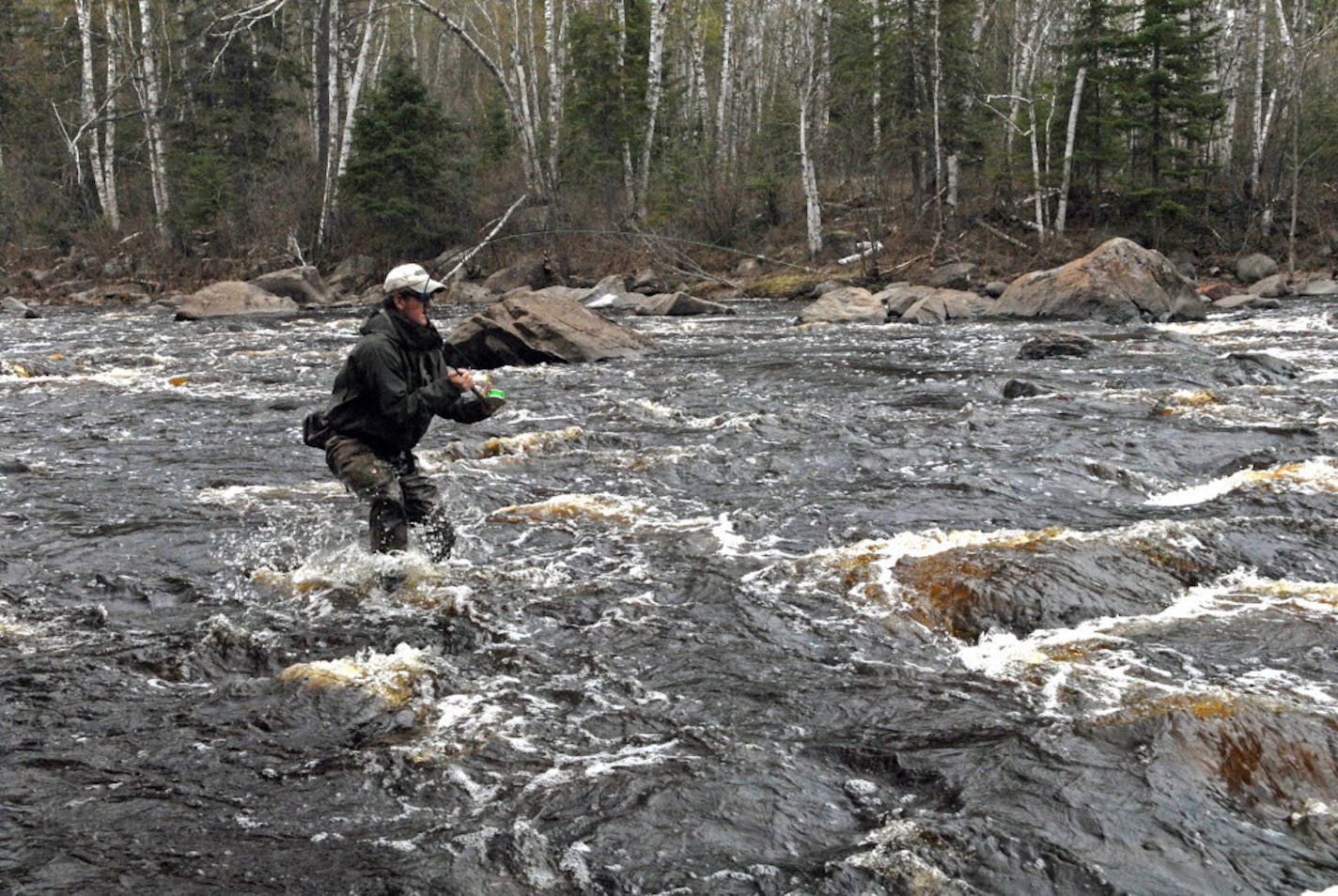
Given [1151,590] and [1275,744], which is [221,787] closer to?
[1275,744]

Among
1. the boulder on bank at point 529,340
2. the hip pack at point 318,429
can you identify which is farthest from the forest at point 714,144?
the hip pack at point 318,429

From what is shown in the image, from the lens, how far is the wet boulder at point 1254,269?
1035 inches

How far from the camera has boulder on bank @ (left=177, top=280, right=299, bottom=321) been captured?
24.9 m

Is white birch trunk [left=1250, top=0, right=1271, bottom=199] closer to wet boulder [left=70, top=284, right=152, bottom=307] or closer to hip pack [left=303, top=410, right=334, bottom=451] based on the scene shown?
hip pack [left=303, top=410, right=334, bottom=451]

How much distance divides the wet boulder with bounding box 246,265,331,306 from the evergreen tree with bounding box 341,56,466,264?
3743mm

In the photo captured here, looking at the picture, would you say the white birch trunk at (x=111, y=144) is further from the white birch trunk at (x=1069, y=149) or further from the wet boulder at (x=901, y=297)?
the white birch trunk at (x=1069, y=149)

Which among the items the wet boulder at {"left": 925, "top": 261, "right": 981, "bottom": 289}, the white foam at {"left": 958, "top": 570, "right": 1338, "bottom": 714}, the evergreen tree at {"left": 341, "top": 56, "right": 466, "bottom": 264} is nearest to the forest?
the evergreen tree at {"left": 341, "top": 56, "right": 466, "bottom": 264}

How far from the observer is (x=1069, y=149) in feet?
94.6

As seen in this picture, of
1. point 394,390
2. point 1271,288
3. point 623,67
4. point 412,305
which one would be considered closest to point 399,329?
point 412,305

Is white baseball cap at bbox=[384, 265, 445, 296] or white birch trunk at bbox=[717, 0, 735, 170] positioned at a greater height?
white birch trunk at bbox=[717, 0, 735, 170]

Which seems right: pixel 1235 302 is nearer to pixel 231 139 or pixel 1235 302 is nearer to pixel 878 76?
pixel 878 76

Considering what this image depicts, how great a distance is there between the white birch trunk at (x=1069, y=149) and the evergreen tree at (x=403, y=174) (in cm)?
1679

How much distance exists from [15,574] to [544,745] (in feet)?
13.0

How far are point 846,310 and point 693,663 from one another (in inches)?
685
